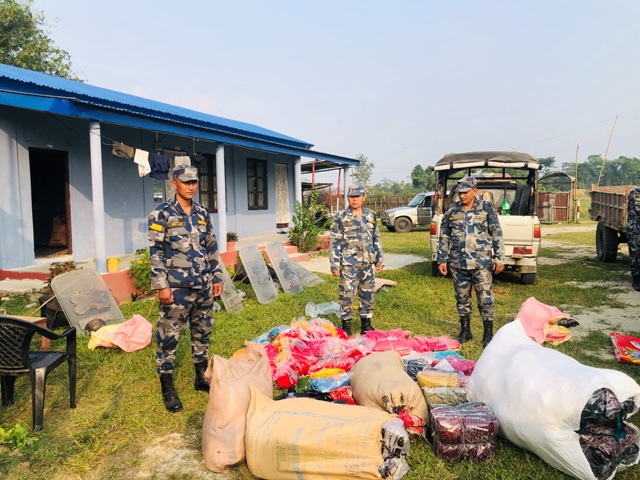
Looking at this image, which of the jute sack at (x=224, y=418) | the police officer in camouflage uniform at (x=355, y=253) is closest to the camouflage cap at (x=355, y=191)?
the police officer in camouflage uniform at (x=355, y=253)

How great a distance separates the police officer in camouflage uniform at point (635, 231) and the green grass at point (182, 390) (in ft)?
1.96

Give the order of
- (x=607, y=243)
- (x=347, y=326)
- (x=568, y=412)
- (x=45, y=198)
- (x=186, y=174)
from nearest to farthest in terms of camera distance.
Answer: (x=568, y=412) → (x=186, y=174) → (x=347, y=326) → (x=607, y=243) → (x=45, y=198)

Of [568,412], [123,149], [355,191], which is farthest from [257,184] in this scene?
[568,412]

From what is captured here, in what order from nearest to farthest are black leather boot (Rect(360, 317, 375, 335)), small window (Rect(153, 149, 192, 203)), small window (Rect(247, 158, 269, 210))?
black leather boot (Rect(360, 317, 375, 335)) < small window (Rect(153, 149, 192, 203)) < small window (Rect(247, 158, 269, 210))

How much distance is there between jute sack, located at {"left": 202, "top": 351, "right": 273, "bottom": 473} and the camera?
256 centimetres

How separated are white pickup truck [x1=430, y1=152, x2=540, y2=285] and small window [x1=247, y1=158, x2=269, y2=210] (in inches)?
243

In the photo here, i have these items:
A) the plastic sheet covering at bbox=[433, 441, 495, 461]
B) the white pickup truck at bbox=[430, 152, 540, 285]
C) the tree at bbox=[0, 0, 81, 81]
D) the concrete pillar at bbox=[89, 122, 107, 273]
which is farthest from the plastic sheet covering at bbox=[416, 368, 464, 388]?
the tree at bbox=[0, 0, 81, 81]

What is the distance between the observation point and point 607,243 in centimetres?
946

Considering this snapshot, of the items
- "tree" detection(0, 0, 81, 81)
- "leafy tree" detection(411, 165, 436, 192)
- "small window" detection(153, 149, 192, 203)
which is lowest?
"small window" detection(153, 149, 192, 203)

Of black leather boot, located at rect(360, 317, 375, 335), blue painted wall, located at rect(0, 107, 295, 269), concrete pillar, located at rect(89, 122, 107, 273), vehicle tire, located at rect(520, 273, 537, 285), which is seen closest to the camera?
black leather boot, located at rect(360, 317, 375, 335)

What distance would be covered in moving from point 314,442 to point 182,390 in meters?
1.75

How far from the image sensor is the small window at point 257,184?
12.8m

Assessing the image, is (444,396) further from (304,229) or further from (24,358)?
(304,229)

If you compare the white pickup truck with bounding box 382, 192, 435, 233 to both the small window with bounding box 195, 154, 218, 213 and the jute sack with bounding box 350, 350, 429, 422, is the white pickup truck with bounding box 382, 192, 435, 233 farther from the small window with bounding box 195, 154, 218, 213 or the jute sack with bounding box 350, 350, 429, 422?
the jute sack with bounding box 350, 350, 429, 422
